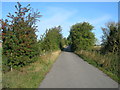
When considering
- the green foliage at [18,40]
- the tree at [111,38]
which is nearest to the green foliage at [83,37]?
the tree at [111,38]

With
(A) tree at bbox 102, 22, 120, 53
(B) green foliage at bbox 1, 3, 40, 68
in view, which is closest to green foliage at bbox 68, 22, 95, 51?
(A) tree at bbox 102, 22, 120, 53

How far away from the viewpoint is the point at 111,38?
85.1 ft

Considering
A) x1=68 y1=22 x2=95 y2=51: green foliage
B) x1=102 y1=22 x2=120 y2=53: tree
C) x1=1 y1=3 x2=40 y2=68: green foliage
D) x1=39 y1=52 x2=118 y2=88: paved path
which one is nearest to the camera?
x1=39 y1=52 x2=118 y2=88: paved path

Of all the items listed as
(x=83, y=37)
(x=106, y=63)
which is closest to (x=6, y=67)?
(x=106, y=63)

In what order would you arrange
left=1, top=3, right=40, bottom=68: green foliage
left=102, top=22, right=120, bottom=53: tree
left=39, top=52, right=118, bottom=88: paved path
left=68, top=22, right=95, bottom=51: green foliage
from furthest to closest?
1. left=68, top=22, right=95, bottom=51: green foliage
2. left=102, top=22, right=120, bottom=53: tree
3. left=1, top=3, right=40, bottom=68: green foliage
4. left=39, top=52, right=118, bottom=88: paved path

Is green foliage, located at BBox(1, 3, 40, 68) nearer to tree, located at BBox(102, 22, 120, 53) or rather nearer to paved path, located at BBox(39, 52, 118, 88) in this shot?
paved path, located at BBox(39, 52, 118, 88)

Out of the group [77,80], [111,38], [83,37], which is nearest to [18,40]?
[77,80]

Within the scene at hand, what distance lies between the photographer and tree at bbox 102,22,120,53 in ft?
80.8

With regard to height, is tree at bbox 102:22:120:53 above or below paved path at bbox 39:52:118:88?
above

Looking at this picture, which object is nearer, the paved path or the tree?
the paved path

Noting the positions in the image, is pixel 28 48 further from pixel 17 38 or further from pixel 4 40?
pixel 4 40

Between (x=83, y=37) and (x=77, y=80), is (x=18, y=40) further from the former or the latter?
(x=83, y=37)

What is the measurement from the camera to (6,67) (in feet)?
30.7

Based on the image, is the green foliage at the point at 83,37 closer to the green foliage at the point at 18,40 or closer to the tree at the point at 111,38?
the tree at the point at 111,38
